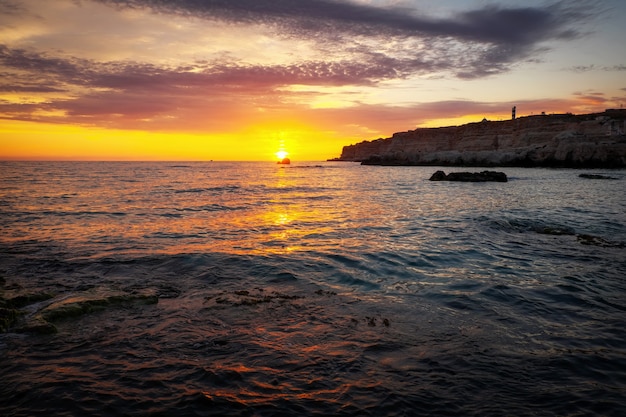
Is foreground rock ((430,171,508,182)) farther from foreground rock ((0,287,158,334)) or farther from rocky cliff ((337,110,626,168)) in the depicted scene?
foreground rock ((0,287,158,334))

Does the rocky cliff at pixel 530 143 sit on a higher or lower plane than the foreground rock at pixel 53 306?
higher

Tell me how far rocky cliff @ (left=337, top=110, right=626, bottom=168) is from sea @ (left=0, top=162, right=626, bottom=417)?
2610 inches

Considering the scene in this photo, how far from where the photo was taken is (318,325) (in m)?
6.46

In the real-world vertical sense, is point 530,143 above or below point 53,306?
above

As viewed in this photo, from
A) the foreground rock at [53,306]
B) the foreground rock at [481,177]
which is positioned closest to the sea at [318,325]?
the foreground rock at [53,306]

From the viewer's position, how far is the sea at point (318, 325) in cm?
433

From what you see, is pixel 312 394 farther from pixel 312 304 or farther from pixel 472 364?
pixel 312 304

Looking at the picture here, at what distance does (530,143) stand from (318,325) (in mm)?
103106

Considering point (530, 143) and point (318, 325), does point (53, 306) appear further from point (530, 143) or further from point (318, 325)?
point (530, 143)

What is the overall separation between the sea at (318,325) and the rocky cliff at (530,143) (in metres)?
66.3

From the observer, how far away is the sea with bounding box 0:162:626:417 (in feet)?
14.2

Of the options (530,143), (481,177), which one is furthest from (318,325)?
(530,143)

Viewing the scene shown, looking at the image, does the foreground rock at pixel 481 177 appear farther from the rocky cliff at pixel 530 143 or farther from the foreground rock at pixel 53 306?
the foreground rock at pixel 53 306

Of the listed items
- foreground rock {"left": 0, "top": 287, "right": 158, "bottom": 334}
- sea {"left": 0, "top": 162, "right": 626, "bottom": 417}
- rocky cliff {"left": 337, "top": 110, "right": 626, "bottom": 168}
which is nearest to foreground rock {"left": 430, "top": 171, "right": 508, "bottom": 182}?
sea {"left": 0, "top": 162, "right": 626, "bottom": 417}
